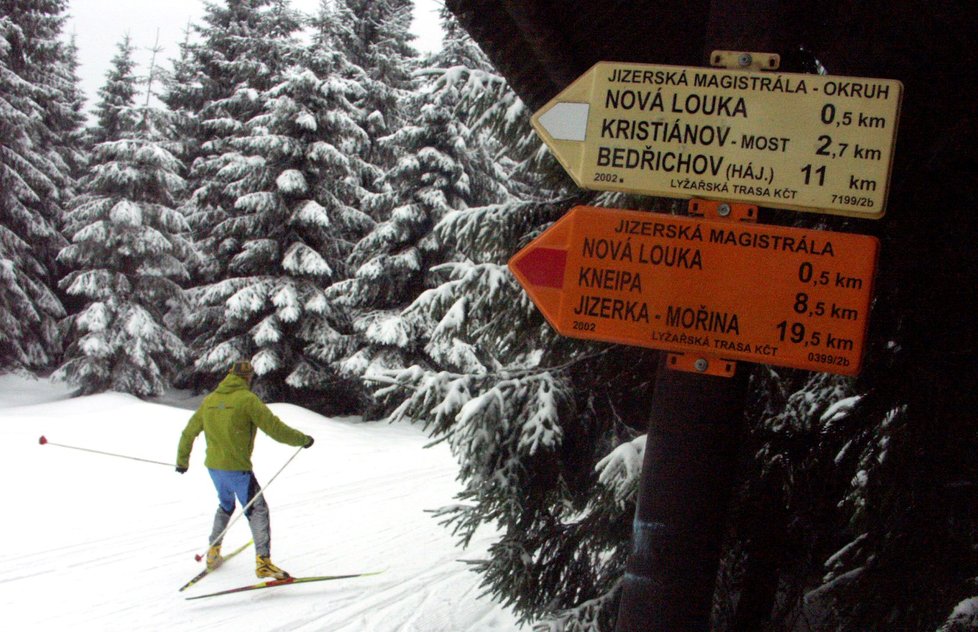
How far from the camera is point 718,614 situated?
446 centimetres

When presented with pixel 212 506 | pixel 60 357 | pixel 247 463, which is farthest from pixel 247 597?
pixel 60 357

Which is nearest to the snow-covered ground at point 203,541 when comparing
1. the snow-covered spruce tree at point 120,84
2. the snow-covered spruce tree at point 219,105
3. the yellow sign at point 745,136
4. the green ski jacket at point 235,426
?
the green ski jacket at point 235,426

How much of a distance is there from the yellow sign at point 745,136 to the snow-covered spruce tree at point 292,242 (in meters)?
19.2

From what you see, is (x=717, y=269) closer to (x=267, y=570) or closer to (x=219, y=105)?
(x=267, y=570)

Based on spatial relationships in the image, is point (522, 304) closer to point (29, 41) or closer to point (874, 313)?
point (874, 313)

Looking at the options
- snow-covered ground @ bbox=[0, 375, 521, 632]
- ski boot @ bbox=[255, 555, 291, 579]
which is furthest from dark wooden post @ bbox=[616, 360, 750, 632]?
ski boot @ bbox=[255, 555, 291, 579]

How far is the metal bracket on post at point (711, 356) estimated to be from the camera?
90.2 inches

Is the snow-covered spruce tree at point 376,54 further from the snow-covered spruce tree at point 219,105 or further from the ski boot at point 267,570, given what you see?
the ski boot at point 267,570

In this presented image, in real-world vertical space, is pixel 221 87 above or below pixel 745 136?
above

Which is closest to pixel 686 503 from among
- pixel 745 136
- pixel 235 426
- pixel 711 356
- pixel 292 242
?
pixel 711 356

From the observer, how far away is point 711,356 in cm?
229

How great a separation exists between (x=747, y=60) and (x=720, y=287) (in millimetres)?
714

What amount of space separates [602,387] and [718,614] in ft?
5.06

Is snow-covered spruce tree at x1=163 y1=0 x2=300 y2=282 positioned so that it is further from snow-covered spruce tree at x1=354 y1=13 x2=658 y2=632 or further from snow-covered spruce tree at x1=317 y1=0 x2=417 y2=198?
snow-covered spruce tree at x1=354 y1=13 x2=658 y2=632
